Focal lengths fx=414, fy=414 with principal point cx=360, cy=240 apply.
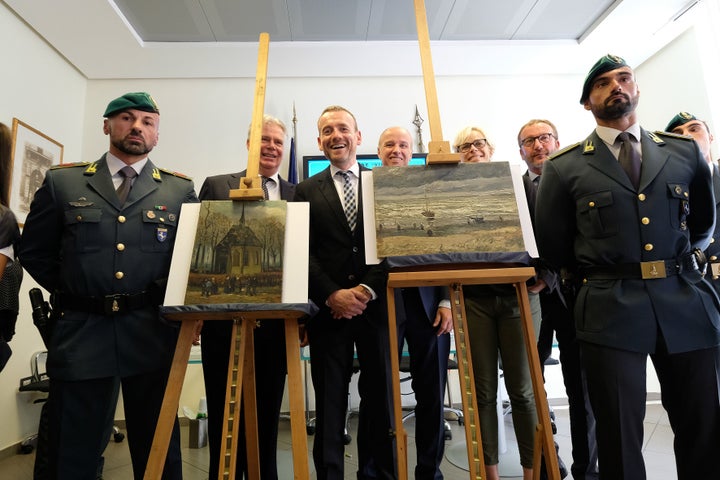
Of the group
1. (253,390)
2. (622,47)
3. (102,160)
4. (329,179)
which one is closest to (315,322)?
(253,390)

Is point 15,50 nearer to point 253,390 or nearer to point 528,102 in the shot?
point 253,390

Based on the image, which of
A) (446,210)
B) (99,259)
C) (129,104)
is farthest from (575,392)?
(129,104)

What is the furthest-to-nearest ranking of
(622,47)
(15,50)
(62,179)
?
(622,47) < (15,50) < (62,179)

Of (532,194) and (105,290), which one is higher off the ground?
(532,194)

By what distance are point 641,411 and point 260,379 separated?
4.53ft

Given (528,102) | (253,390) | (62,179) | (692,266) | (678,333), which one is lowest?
(253,390)

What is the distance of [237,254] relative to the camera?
55.2 inches

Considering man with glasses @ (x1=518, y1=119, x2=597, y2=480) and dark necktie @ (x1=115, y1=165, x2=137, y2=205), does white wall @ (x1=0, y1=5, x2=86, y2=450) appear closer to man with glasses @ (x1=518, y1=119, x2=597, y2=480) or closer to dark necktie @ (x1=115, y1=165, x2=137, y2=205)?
dark necktie @ (x1=115, y1=165, x2=137, y2=205)

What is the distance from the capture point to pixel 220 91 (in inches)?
156

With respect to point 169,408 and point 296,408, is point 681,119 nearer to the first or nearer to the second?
point 296,408

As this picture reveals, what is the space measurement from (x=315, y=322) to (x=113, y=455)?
2147mm

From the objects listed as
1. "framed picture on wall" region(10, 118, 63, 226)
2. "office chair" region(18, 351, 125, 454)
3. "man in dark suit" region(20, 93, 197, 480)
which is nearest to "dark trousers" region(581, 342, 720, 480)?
"man in dark suit" region(20, 93, 197, 480)

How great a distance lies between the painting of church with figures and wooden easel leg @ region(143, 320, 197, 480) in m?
0.11

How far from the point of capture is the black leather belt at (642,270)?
133 cm
